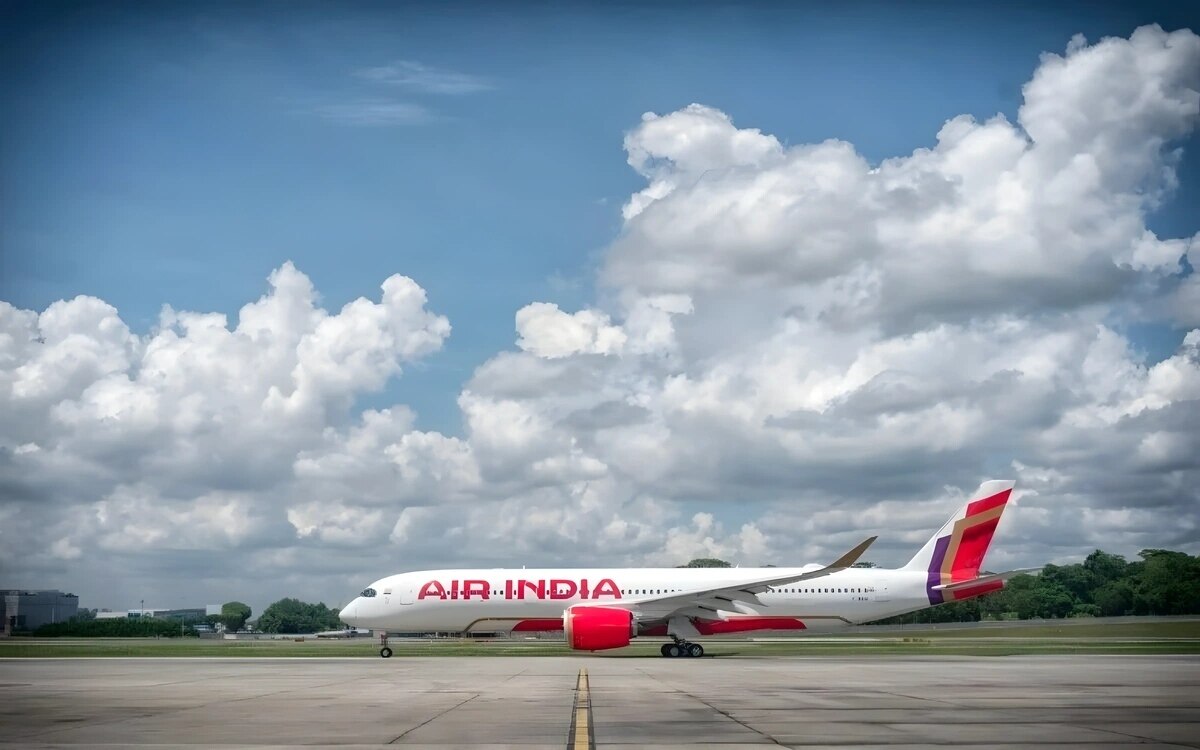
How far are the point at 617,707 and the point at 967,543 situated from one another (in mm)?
30605

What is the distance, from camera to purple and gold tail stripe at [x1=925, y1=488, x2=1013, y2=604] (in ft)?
141

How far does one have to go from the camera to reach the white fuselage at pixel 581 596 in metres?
41.0

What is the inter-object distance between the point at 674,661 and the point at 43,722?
23516mm

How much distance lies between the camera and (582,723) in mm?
14039

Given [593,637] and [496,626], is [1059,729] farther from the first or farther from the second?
[496,626]

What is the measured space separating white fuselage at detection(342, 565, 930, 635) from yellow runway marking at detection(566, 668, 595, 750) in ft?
65.1

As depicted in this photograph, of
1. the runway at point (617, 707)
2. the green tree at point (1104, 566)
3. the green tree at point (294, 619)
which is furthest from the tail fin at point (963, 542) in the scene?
the green tree at point (294, 619)

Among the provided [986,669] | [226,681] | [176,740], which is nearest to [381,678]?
[226,681]

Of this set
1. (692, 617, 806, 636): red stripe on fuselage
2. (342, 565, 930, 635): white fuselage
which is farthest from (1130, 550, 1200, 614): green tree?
(692, 617, 806, 636): red stripe on fuselage

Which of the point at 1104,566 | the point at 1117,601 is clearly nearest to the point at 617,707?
the point at 1117,601

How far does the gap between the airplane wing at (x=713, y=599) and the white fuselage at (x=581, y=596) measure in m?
1.43

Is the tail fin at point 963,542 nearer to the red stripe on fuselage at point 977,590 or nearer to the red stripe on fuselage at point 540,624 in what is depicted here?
the red stripe on fuselage at point 977,590

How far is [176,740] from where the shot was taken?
12.1 m

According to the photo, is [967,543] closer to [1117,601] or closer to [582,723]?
[582,723]
